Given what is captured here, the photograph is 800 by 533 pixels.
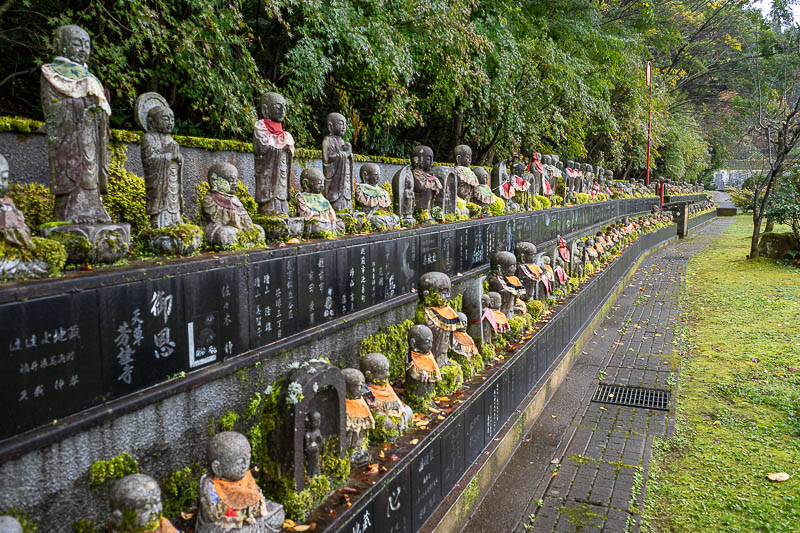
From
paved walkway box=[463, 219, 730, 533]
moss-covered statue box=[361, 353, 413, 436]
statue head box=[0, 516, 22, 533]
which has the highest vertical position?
statue head box=[0, 516, 22, 533]

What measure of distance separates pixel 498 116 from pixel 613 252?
17.2ft

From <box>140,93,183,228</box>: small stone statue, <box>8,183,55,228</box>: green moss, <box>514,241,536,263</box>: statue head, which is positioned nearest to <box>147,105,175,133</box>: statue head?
<box>140,93,183,228</box>: small stone statue

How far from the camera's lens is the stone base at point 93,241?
3.26 meters

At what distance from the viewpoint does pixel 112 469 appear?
304cm

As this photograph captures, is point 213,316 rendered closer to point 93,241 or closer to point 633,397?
point 93,241

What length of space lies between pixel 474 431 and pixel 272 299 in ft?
7.72

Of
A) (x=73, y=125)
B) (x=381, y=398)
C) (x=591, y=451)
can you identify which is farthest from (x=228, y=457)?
(x=591, y=451)

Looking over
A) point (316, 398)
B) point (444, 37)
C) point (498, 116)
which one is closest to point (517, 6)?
point (498, 116)

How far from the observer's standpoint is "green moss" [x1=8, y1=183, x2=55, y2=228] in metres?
4.81

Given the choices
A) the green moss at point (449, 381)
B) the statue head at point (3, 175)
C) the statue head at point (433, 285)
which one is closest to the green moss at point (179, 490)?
the statue head at point (3, 175)

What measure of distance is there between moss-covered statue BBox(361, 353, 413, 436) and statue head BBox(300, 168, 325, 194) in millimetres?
1859

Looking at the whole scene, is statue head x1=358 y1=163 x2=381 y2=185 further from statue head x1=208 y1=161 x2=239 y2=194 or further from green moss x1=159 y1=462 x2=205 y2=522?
green moss x1=159 y1=462 x2=205 y2=522

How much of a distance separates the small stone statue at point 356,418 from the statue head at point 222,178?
5.90 ft

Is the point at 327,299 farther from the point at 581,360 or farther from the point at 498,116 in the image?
the point at 498,116
